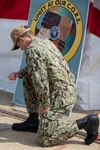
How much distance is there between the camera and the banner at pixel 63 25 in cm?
558

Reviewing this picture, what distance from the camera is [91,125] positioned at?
14.6ft

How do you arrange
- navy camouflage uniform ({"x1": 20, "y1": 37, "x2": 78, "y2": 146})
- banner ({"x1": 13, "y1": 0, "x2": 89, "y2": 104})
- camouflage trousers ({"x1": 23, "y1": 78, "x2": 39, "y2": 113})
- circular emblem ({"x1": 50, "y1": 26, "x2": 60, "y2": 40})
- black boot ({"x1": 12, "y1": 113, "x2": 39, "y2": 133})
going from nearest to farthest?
navy camouflage uniform ({"x1": 20, "y1": 37, "x2": 78, "y2": 146}) < camouflage trousers ({"x1": 23, "y1": 78, "x2": 39, "y2": 113}) < black boot ({"x1": 12, "y1": 113, "x2": 39, "y2": 133}) < banner ({"x1": 13, "y1": 0, "x2": 89, "y2": 104}) < circular emblem ({"x1": 50, "y1": 26, "x2": 60, "y2": 40})

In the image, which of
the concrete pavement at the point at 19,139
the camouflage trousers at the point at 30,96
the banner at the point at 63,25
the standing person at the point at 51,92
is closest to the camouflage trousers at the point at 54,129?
the standing person at the point at 51,92

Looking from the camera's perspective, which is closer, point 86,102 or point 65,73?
point 65,73

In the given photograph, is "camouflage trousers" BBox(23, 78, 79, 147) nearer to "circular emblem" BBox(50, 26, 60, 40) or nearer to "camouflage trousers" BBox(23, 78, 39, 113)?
"camouflage trousers" BBox(23, 78, 39, 113)

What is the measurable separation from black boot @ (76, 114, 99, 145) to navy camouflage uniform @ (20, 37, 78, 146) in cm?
8

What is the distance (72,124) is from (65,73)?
50cm

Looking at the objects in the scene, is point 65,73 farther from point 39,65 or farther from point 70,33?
point 70,33

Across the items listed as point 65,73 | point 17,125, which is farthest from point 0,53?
point 65,73

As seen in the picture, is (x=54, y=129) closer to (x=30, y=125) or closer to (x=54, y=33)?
(x=30, y=125)

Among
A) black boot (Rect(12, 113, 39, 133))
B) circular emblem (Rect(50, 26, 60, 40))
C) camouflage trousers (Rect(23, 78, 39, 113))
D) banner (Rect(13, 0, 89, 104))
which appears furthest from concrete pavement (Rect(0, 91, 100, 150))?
circular emblem (Rect(50, 26, 60, 40))

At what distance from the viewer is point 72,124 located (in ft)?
14.7

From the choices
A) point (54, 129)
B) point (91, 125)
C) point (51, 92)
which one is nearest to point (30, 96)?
point (51, 92)

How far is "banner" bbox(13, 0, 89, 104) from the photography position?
5.58 m
